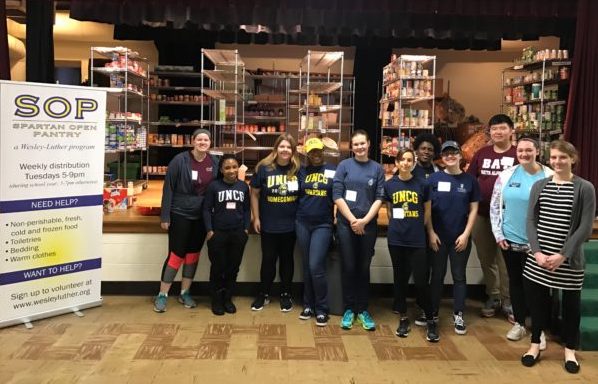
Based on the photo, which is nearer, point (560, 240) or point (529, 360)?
point (560, 240)

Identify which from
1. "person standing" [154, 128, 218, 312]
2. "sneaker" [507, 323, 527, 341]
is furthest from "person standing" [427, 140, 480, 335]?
"person standing" [154, 128, 218, 312]

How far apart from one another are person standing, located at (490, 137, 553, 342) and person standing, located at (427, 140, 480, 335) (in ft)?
0.54

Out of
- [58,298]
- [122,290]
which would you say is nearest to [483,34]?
[122,290]

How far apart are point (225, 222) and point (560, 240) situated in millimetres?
2259

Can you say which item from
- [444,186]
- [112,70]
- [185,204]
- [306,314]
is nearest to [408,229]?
[444,186]

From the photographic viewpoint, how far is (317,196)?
405 centimetres

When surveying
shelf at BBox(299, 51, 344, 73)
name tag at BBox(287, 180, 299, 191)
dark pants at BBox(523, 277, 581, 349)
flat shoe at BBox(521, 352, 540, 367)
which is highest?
shelf at BBox(299, 51, 344, 73)

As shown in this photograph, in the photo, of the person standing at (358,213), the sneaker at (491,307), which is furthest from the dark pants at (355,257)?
the sneaker at (491,307)

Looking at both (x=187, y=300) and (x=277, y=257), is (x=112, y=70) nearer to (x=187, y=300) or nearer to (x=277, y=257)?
(x=187, y=300)

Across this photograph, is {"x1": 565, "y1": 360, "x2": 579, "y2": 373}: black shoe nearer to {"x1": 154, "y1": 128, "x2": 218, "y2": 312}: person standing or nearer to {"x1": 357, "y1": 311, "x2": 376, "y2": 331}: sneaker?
{"x1": 357, "y1": 311, "x2": 376, "y2": 331}: sneaker

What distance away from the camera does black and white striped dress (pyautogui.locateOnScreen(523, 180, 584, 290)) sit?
10.5ft

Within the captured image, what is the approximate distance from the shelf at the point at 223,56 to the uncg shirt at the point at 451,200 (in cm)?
424

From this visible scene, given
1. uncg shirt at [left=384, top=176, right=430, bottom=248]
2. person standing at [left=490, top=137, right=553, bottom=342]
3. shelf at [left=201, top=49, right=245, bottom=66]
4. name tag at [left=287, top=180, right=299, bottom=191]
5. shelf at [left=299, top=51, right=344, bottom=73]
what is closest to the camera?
person standing at [left=490, top=137, right=553, bottom=342]

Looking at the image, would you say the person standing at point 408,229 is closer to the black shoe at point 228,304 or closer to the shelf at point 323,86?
the black shoe at point 228,304
